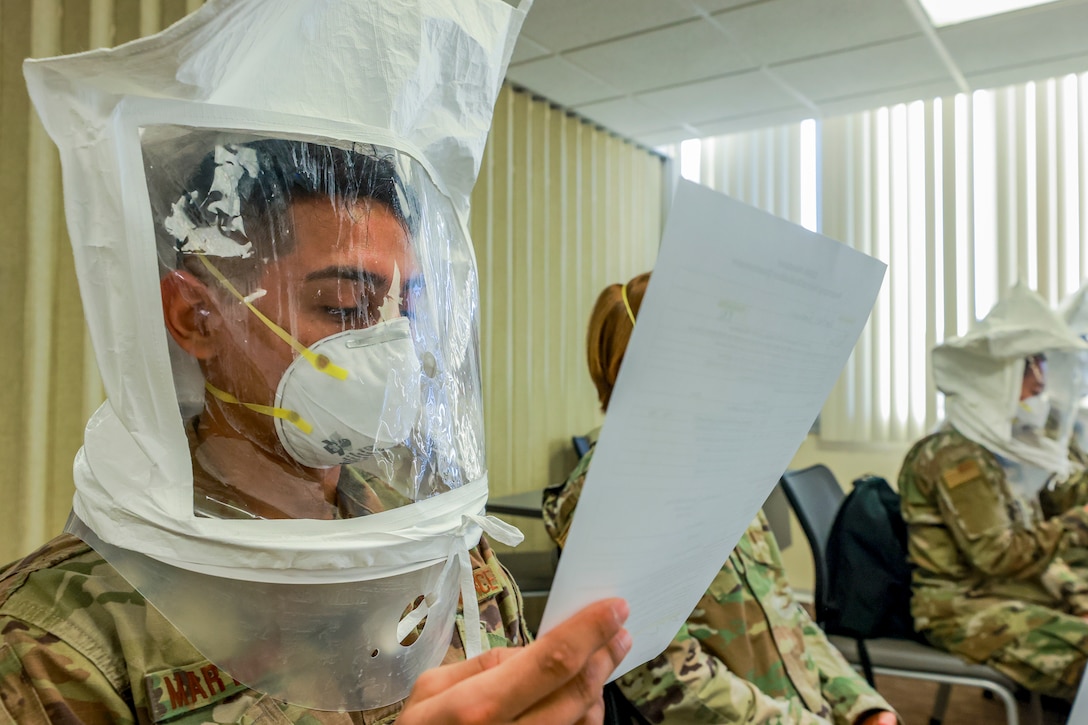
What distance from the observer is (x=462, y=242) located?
90 cm

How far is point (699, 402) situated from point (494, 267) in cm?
291

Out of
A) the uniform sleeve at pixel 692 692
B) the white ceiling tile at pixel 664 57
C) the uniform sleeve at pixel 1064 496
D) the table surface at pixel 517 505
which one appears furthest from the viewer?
the white ceiling tile at pixel 664 57

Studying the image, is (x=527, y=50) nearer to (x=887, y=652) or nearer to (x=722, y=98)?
(x=722, y=98)

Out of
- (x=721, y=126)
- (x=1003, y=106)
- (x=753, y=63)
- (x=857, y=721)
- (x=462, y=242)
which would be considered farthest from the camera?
(x=721, y=126)

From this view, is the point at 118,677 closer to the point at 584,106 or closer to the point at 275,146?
the point at 275,146

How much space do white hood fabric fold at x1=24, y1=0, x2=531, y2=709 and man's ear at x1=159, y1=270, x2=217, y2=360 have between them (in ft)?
0.09

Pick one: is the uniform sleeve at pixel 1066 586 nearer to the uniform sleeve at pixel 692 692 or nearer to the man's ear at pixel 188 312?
the uniform sleeve at pixel 692 692

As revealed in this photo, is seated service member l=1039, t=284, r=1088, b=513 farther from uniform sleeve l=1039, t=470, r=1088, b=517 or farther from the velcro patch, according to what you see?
the velcro patch

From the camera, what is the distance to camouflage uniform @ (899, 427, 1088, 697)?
1842 millimetres

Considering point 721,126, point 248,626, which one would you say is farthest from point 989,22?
point 248,626

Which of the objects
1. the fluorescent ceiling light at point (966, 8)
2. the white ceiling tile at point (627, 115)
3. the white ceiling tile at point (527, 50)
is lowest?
the white ceiling tile at point (527, 50)

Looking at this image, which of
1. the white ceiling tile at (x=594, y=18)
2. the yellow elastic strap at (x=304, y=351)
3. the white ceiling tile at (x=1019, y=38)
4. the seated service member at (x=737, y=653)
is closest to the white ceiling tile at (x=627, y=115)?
the white ceiling tile at (x=594, y=18)

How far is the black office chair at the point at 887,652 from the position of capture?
1858 millimetres

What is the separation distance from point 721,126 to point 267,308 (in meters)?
3.81
